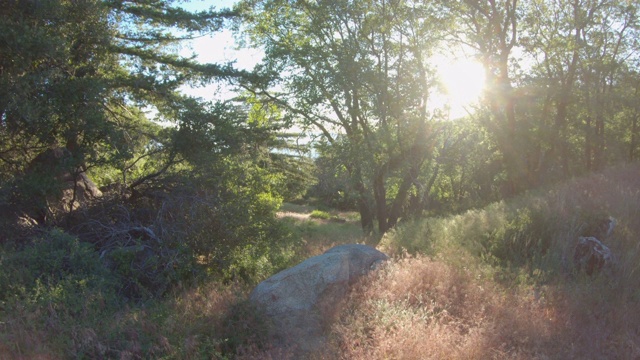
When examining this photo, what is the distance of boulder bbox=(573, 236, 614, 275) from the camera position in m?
7.23

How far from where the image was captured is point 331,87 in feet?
47.5

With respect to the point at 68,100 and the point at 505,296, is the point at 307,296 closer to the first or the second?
the point at 505,296

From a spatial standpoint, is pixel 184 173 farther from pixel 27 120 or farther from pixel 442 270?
pixel 442 270

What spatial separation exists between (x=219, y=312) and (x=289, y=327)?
0.95 metres

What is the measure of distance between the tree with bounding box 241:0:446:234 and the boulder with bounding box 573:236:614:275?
7384 millimetres

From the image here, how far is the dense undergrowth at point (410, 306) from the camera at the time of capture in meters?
5.00

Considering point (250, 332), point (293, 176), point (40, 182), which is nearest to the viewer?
point (250, 332)

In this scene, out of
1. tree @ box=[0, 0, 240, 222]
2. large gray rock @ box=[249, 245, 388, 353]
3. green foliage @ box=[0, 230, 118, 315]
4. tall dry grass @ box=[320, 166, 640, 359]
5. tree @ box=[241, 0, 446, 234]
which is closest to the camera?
tall dry grass @ box=[320, 166, 640, 359]

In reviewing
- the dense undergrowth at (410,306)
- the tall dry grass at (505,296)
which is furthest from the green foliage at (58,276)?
the tall dry grass at (505,296)

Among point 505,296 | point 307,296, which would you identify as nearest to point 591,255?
point 505,296

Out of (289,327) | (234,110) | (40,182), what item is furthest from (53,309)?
(234,110)

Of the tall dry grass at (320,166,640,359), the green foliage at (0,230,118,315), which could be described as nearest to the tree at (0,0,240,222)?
the green foliage at (0,230,118,315)

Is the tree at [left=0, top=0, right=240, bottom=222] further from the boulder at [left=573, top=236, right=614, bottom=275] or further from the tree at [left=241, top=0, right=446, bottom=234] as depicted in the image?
the boulder at [left=573, top=236, right=614, bottom=275]

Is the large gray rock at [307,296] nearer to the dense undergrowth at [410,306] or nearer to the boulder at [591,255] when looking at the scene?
the dense undergrowth at [410,306]
